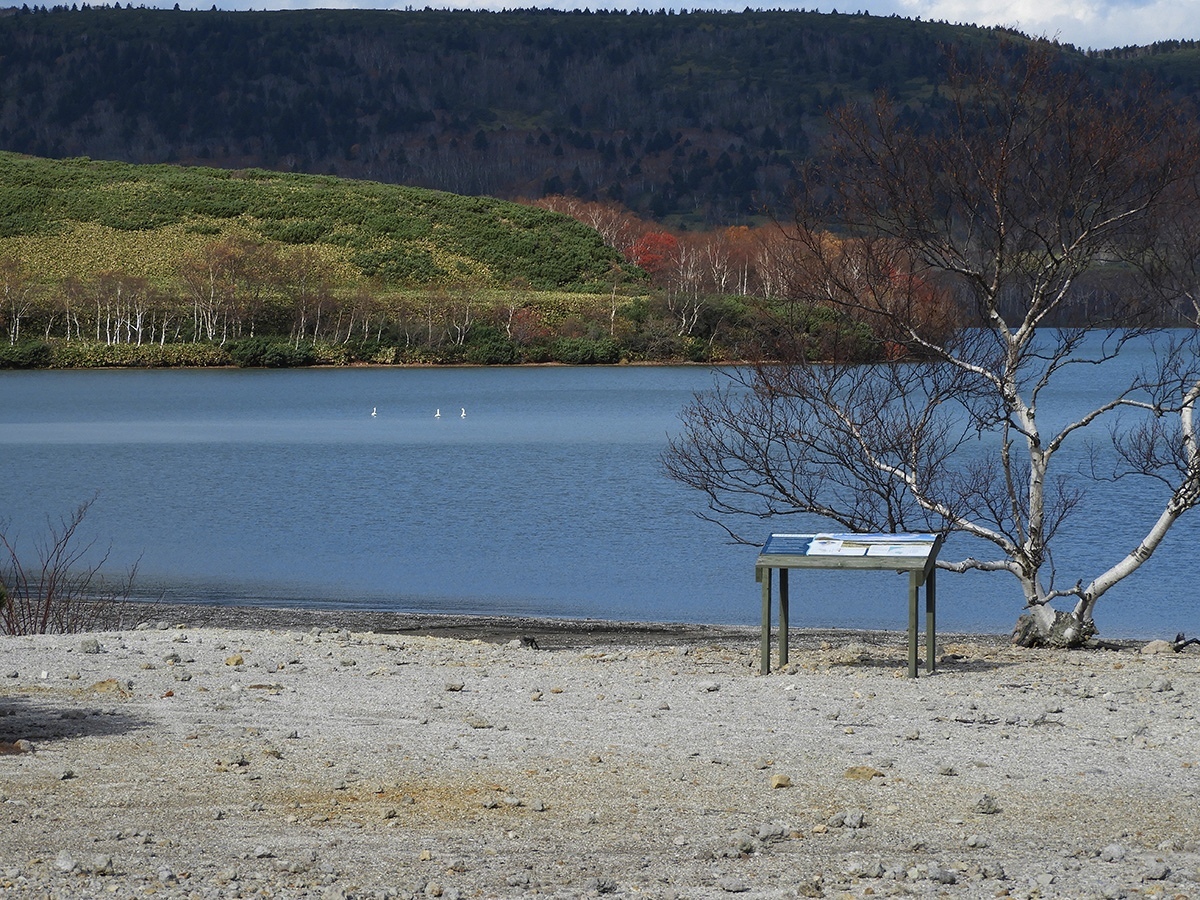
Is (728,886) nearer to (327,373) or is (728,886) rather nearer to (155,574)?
(155,574)

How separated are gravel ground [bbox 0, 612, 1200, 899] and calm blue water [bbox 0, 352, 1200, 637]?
6614 millimetres

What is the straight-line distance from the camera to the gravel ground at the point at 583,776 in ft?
18.7

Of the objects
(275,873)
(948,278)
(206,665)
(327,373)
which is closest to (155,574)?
(206,665)

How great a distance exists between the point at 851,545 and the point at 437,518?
15.8m

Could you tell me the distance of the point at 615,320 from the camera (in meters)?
86.1

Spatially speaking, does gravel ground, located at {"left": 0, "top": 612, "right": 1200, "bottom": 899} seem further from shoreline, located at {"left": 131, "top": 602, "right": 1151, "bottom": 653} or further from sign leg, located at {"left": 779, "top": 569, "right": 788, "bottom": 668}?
shoreline, located at {"left": 131, "top": 602, "right": 1151, "bottom": 653}

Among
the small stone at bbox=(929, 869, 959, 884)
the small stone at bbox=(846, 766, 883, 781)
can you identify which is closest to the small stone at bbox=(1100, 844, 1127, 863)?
the small stone at bbox=(929, 869, 959, 884)

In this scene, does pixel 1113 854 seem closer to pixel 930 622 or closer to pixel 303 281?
pixel 930 622

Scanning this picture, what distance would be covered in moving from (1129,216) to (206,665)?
7986 millimetres

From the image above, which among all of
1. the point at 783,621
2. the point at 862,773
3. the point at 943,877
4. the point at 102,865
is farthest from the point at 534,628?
the point at 943,877

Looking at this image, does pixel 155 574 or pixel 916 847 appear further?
pixel 155 574

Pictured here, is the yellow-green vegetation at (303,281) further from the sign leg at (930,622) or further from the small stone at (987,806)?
the small stone at (987,806)

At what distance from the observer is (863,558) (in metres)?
9.80

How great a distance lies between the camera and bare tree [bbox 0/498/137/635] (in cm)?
1326
